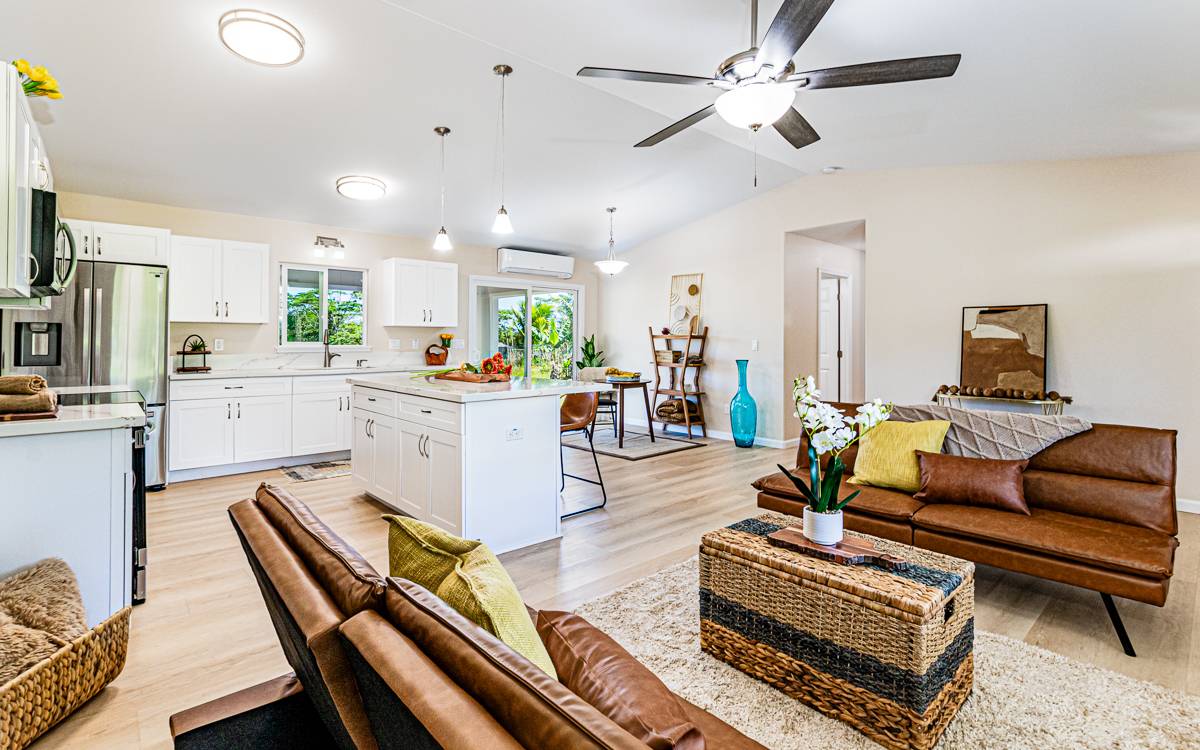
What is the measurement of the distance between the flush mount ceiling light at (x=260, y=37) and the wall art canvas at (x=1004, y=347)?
5.38 metres

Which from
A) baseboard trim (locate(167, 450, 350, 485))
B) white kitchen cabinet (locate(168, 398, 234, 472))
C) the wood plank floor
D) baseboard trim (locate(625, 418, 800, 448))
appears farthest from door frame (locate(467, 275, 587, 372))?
the wood plank floor

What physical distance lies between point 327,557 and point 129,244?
4.76m

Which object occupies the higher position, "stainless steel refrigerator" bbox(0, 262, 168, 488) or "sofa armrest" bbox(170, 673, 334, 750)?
"stainless steel refrigerator" bbox(0, 262, 168, 488)

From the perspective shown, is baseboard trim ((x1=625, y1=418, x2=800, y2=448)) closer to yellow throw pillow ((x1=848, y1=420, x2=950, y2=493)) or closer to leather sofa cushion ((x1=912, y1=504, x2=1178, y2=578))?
yellow throw pillow ((x1=848, y1=420, x2=950, y2=493))

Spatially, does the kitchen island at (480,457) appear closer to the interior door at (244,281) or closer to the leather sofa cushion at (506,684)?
the leather sofa cushion at (506,684)

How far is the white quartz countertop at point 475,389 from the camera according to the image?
3021mm

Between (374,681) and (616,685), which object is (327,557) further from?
(616,685)

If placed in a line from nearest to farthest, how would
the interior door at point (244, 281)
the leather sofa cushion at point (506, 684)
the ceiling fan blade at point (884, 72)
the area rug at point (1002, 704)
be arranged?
1. the leather sofa cushion at point (506, 684)
2. the area rug at point (1002, 704)
3. the ceiling fan blade at point (884, 72)
4. the interior door at point (244, 281)

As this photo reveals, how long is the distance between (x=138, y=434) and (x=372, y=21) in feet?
7.91

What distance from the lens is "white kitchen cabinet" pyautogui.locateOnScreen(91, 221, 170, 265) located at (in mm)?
4230

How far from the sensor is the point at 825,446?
71.3 inches

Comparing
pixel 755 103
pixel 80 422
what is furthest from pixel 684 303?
pixel 80 422

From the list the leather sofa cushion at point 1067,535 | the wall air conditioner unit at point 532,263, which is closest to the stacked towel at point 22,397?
the leather sofa cushion at point 1067,535

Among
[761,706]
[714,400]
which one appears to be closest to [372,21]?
[761,706]
